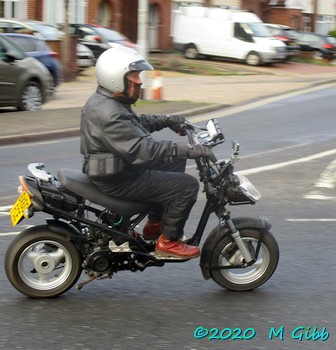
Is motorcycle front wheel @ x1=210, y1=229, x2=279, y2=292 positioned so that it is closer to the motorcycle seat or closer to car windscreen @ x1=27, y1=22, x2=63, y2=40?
the motorcycle seat

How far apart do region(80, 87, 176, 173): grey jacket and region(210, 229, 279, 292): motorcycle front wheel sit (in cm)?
82

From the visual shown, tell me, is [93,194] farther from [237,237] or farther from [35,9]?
[35,9]

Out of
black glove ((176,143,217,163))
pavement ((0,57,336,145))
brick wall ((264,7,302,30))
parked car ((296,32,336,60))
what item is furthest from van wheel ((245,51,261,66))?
black glove ((176,143,217,163))

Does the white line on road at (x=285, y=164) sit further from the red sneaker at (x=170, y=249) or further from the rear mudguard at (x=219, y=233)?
the red sneaker at (x=170, y=249)

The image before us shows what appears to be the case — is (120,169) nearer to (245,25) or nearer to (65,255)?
(65,255)

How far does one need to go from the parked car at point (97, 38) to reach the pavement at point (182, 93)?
1.08 metres

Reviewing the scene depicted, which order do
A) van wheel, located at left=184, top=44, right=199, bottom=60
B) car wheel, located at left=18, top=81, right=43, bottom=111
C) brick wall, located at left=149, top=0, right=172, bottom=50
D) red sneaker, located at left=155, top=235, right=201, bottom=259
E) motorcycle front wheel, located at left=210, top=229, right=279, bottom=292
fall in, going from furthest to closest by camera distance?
brick wall, located at left=149, top=0, right=172, bottom=50, van wheel, located at left=184, top=44, right=199, bottom=60, car wheel, located at left=18, top=81, right=43, bottom=111, motorcycle front wheel, located at left=210, top=229, right=279, bottom=292, red sneaker, located at left=155, top=235, right=201, bottom=259

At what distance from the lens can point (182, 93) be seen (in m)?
24.0

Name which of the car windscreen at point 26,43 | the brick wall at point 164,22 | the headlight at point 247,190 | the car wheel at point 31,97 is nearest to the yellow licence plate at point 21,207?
the headlight at point 247,190

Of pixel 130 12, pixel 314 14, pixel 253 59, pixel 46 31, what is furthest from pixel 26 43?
pixel 314 14

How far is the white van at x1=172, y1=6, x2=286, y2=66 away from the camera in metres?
36.9

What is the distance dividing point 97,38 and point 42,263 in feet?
88.5

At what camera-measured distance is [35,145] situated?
14172 mm

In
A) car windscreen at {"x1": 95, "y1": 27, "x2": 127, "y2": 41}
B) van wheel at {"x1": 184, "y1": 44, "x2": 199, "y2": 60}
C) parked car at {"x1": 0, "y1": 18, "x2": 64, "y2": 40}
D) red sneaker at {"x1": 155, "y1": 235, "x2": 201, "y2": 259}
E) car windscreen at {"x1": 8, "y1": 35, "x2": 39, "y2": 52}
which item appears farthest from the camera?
van wheel at {"x1": 184, "y1": 44, "x2": 199, "y2": 60}
